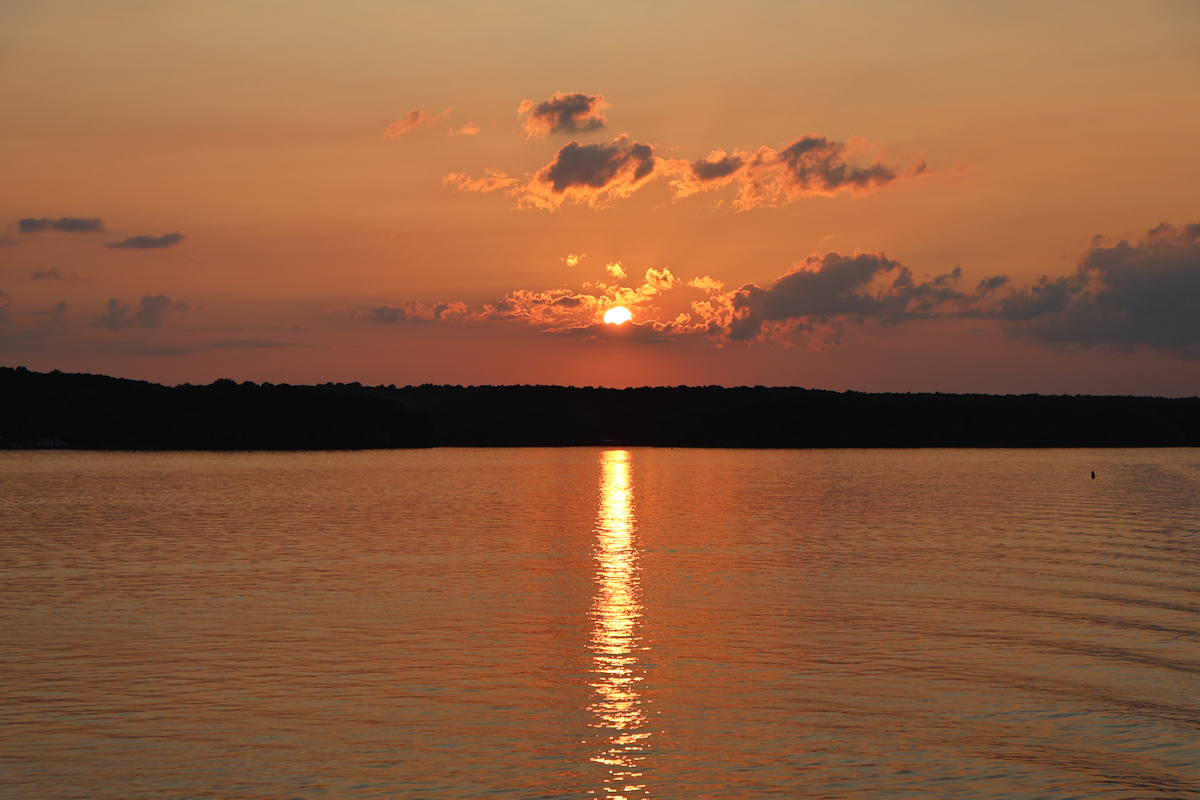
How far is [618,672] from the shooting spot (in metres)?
25.1

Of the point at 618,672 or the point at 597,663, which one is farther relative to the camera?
the point at 597,663

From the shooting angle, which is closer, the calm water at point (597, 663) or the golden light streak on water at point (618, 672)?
the calm water at point (597, 663)

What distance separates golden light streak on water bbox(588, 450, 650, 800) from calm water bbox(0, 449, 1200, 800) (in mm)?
112

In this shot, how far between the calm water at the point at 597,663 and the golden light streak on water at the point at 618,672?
0.37 ft

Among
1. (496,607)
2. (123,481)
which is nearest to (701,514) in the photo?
(496,607)

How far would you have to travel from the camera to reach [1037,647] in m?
27.8

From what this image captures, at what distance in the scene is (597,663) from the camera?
2605 cm

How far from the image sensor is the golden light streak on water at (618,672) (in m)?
17.9

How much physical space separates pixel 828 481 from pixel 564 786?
109143 millimetres

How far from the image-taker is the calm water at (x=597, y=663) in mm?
17750

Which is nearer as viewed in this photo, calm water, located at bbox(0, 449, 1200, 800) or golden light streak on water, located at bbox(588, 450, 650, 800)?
calm water, located at bbox(0, 449, 1200, 800)

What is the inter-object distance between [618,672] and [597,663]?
110 cm

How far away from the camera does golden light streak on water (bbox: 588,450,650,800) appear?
17859 millimetres

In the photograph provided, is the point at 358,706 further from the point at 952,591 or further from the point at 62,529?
the point at 62,529
